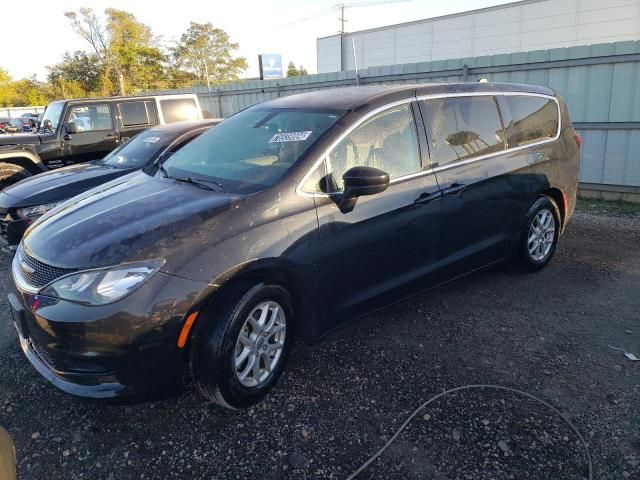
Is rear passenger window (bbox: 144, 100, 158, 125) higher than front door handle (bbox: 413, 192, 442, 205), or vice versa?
rear passenger window (bbox: 144, 100, 158, 125)

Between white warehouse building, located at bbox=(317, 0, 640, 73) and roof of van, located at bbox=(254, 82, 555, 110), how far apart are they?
1219 inches

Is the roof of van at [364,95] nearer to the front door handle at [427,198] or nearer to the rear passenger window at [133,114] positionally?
the front door handle at [427,198]

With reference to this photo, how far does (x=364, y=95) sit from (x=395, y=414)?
2160mm

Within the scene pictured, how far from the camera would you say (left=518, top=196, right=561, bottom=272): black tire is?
14.4 feet

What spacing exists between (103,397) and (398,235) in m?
2.02

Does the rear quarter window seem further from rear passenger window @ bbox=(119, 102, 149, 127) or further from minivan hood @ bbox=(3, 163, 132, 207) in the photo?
minivan hood @ bbox=(3, 163, 132, 207)

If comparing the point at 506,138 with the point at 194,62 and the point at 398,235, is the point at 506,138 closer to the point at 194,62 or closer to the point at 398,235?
the point at 398,235

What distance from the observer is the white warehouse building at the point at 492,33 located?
3039 centimetres

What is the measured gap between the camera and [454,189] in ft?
11.8

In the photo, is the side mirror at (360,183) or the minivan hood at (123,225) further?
the side mirror at (360,183)

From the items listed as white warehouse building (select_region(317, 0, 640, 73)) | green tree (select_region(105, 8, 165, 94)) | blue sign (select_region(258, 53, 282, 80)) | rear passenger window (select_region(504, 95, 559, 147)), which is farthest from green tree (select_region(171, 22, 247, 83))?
rear passenger window (select_region(504, 95, 559, 147))

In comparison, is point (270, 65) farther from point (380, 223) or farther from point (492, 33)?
point (380, 223)

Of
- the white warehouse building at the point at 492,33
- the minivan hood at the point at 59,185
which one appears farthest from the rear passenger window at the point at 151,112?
the white warehouse building at the point at 492,33

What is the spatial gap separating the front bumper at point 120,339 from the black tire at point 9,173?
558cm
